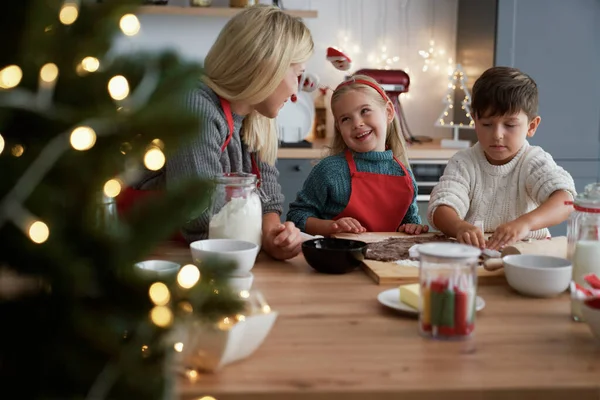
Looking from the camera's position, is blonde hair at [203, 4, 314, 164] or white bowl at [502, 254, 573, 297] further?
blonde hair at [203, 4, 314, 164]

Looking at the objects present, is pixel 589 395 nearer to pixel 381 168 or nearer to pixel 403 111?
pixel 381 168

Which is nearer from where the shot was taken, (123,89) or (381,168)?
(123,89)

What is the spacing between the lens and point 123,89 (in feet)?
2.07

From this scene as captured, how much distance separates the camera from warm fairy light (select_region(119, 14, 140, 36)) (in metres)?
0.63

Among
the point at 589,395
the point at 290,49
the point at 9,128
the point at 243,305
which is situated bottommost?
the point at 589,395

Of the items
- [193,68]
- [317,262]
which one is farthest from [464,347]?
[193,68]

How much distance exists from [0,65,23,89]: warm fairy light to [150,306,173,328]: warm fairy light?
221mm

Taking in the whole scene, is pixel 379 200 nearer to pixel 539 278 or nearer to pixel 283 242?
pixel 283 242

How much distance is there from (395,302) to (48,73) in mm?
760

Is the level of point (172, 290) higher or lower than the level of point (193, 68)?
lower

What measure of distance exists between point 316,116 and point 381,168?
1714 mm

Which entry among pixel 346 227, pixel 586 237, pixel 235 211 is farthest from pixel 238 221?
pixel 586 237

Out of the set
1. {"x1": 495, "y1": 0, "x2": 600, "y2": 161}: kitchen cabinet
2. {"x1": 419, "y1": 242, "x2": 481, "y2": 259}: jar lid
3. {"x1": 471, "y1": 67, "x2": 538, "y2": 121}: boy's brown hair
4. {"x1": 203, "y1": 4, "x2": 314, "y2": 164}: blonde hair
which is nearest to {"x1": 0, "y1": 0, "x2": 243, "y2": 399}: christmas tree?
{"x1": 419, "y1": 242, "x2": 481, "y2": 259}: jar lid

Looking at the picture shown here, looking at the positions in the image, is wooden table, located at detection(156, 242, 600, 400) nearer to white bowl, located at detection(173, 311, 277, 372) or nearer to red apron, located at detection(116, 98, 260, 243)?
white bowl, located at detection(173, 311, 277, 372)
